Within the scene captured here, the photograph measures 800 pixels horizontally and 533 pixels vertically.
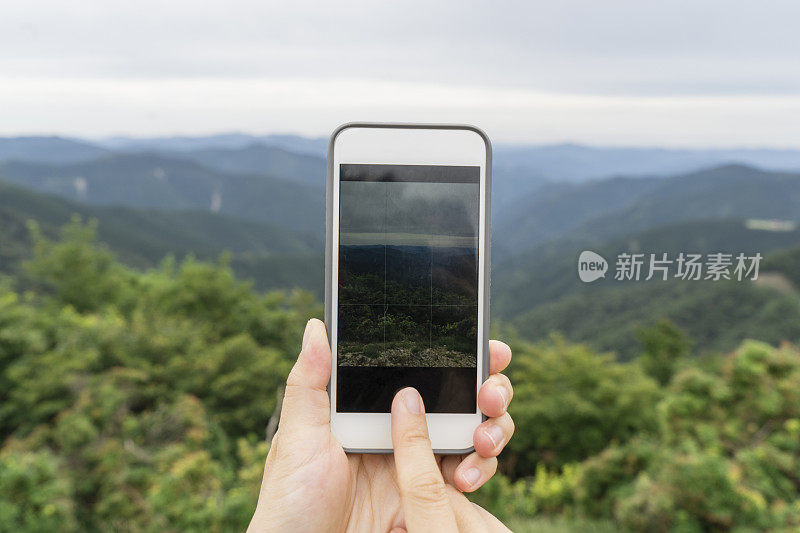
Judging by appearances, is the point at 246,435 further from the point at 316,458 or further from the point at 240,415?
the point at 316,458

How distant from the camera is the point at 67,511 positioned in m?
4.86

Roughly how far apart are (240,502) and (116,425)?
4.43m

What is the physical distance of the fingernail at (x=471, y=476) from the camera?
1735 millimetres

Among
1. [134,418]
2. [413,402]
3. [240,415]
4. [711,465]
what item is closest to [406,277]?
[413,402]

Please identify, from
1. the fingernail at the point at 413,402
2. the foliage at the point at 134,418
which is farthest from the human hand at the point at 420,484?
the foliage at the point at 134,418

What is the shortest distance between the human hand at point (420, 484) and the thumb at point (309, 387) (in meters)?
0.25

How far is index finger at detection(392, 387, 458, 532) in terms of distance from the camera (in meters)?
1.47

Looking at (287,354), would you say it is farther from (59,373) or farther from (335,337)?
(335,337)

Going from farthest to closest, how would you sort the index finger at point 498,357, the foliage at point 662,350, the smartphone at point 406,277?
the foliage at point 662,350 < the index finger at point 498,357 < the smartphone at point 406,277

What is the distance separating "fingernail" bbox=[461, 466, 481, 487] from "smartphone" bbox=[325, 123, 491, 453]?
0.08 metres

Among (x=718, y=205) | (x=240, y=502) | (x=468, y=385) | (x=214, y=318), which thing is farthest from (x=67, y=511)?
(x=718, y=205)

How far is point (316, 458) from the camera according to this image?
1709 millimetres

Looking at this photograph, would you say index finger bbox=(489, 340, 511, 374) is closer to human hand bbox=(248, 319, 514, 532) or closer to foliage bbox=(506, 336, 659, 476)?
human hand bbox=(248, 319, 514, 532)

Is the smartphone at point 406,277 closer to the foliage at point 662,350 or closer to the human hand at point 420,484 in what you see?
the human hand at point 420,484
